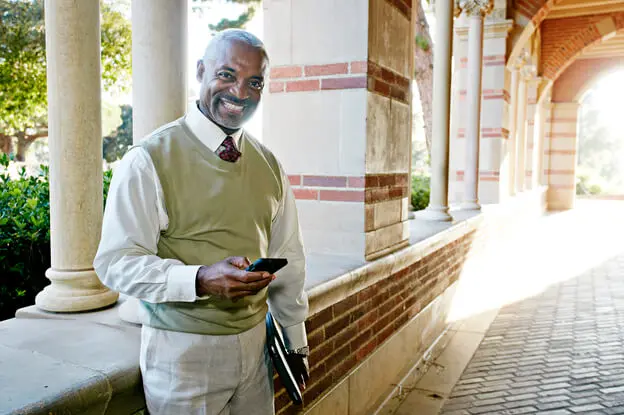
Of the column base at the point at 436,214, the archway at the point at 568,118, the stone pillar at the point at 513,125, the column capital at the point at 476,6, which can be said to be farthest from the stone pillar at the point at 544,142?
the column base at the point at 436,214

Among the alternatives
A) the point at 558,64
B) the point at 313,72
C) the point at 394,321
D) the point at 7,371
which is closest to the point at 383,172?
the point at 313,72

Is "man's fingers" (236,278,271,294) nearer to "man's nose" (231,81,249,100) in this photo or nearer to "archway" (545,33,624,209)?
"man's nose" (231,81,249,100)

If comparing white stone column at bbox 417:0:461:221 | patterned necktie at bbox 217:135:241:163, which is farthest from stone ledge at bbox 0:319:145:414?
white stone column at bbox 417:0:461:221

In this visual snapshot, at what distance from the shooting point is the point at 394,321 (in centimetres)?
387

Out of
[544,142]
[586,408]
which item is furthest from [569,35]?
[586,408]

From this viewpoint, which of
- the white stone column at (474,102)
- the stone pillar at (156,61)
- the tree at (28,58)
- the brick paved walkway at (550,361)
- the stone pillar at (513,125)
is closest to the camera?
the stone pillar at (156,61)

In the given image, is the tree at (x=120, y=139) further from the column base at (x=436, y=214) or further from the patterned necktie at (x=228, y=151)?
the patterned necktie at (x=228, y=151)

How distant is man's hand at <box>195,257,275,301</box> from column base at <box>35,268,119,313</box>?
41.7 inches

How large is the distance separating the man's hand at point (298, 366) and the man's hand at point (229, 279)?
0.55 m

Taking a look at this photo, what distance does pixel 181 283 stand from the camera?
1376 millimetres

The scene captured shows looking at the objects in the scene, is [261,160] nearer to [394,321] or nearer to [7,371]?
[7,371]

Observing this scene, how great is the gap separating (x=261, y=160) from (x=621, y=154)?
43.7 metres

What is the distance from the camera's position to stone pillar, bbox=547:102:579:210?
1675 centimetres

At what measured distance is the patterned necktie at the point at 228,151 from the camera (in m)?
1.55
